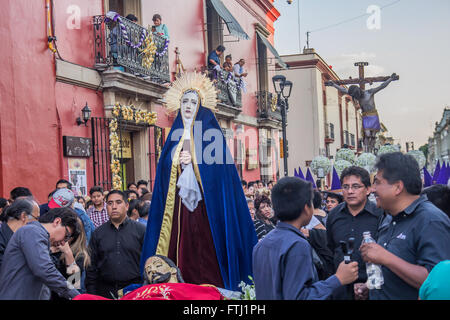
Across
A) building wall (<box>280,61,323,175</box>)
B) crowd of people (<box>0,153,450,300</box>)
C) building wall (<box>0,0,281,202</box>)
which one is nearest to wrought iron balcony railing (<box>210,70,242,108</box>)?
building wall (<box>0,0,281,202</box>)

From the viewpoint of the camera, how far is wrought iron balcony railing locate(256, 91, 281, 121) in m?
20.6

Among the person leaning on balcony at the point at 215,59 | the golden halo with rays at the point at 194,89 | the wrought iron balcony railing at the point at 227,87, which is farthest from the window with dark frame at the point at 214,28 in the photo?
the golden halo with rays at the point at 194,89

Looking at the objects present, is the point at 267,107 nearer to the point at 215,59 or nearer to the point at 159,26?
the point at 215,59

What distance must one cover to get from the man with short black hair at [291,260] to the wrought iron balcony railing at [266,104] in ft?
58.6

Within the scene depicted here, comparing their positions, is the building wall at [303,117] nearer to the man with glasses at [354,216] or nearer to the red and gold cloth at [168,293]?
the man with glasses at [354,216]

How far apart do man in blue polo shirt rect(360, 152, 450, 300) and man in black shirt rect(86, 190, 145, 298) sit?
9.25ft

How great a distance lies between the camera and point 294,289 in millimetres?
2516

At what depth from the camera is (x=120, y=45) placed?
10.6 meters

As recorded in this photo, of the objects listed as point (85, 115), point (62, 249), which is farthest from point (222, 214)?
point (85, 115)

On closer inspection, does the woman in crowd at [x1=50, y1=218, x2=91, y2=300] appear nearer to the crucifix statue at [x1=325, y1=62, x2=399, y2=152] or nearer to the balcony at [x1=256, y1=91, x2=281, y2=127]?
the crucifix statue at [x1=325, y1=62, x2=399, y2=152]

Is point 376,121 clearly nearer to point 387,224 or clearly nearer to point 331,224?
point 331,224

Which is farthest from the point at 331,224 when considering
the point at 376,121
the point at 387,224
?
the point at 376,121

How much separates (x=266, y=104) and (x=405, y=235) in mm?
18216

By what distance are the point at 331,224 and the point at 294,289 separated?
6.31 feet
